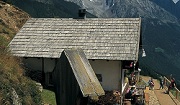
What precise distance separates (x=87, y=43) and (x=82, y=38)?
88 centimetres

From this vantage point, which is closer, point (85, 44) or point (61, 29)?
point (85, 44)

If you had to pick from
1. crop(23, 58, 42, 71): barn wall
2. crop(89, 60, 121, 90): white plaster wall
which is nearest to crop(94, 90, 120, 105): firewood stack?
crop(89, 60, 121, 90): white plaster wall

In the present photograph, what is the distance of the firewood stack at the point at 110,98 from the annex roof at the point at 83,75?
17.7 m

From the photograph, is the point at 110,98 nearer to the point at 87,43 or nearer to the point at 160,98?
the point at 87,43

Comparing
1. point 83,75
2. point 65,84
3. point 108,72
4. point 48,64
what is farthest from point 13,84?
point 83,75

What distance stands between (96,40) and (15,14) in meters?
13.5

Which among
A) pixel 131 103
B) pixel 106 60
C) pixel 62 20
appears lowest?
pixel 131 103

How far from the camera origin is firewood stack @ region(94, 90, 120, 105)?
68.3 feet

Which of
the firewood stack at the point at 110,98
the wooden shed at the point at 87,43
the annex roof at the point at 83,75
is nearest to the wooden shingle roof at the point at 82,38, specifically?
the wooden shed at the point at 87,43

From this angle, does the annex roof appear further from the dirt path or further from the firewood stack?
the dirt path

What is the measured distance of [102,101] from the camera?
20844mm

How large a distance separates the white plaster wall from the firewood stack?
0.50 metres

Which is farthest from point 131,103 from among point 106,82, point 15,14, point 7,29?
point 15,14

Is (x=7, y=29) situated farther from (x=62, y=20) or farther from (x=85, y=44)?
(x=85, y=44)
